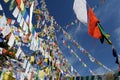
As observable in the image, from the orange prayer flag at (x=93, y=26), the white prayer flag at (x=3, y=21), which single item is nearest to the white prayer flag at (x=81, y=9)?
the orange prayer flag at (x=93, y=26)

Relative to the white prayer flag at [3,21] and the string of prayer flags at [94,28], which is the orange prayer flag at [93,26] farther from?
the white prayer flag at [3,21]

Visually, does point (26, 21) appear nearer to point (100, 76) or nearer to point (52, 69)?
point (100, 76)

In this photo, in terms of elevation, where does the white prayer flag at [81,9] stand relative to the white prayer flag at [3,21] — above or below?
below

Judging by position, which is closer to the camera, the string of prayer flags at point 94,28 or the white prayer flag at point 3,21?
the string of prayer flags at point 94,28

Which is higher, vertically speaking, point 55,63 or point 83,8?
point 55,63

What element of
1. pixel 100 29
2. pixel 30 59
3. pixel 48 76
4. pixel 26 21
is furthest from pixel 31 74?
pixel 100 29

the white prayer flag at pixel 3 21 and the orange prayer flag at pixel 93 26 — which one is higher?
the white prayer flag at pixel 3 21

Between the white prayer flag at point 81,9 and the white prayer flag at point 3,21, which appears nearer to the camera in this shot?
the white prayer flag at point 81,9

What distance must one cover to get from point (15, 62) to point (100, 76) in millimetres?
6674

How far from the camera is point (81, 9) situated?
8.01 m

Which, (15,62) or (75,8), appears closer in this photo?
(75,8)

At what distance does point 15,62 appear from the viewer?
57.4 ft

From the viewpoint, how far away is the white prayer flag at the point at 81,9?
25.6 ft

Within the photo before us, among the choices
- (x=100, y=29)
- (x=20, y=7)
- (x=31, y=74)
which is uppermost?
(x=20, y=7)
